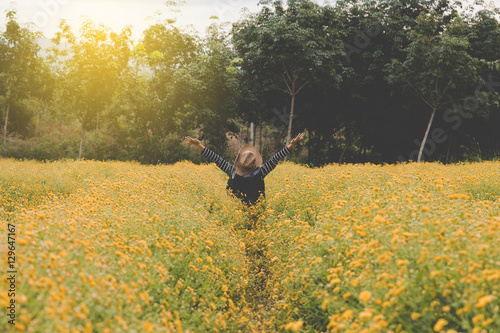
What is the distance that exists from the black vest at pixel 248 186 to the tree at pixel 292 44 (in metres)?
14.1

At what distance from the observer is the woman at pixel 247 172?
23.7 feet

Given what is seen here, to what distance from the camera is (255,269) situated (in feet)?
17.8

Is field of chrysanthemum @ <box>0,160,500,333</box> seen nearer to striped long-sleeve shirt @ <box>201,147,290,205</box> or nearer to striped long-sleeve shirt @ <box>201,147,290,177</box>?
striped long-sleeve shirt @ <box>201,147,290,205</box>

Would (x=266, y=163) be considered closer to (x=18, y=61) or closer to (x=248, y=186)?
(x=248, y=186)

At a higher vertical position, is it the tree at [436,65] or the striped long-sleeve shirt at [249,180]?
the tree at [436,65]

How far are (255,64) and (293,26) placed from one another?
4.11 m

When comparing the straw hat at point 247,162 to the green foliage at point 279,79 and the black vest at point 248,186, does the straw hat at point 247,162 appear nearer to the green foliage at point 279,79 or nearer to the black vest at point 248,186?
the black vest at point 248,186

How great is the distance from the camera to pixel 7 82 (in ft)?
70.9

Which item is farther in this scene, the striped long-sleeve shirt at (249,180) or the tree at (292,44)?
the tree at (292,44)

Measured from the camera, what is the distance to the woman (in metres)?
7.21

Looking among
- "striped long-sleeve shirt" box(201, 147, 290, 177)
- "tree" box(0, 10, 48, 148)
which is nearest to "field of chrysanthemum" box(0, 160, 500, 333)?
"striped long-sleeve shirt" box(201, 147, 290, 177)

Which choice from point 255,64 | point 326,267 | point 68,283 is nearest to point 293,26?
point 255,64

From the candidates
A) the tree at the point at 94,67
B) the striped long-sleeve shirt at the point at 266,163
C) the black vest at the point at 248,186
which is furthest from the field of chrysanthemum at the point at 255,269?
the tree at the point at 94,67

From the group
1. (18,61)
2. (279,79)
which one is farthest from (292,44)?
(18,61)
